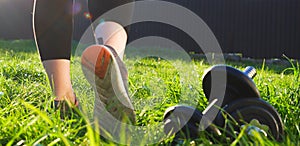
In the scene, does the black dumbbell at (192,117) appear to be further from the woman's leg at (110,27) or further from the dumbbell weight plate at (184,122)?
the woman's leg at (110,27)

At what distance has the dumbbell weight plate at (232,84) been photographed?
1.23 meters

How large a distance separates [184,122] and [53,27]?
0.70 metres

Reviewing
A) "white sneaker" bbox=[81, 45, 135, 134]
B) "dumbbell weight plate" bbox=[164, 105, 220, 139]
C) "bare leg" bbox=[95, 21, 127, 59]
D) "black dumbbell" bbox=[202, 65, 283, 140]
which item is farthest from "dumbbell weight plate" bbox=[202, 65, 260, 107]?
"bare leg" bbox=[95, 21, 127, 59]

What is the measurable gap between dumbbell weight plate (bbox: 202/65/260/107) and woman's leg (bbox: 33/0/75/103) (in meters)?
0.59

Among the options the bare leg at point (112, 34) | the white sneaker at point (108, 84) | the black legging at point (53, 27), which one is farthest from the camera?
the bare leg at point (112, 34)

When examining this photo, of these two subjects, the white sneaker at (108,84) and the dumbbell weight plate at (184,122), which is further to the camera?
the white sneaker at (108,84)

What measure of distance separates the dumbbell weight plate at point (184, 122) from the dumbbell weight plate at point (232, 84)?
122mm

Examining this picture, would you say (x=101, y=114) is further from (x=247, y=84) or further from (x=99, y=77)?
(x=247, y=84)

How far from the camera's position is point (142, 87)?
218 cm

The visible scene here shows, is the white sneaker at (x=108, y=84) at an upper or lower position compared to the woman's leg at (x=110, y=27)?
lower

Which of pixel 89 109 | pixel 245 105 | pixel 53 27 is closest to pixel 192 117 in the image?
pixel 245 105

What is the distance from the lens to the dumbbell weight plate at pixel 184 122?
47.8 inches

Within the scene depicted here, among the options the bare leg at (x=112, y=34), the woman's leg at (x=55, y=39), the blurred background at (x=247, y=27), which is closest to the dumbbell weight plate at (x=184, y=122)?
the woman's leg at (x=55, y=39)

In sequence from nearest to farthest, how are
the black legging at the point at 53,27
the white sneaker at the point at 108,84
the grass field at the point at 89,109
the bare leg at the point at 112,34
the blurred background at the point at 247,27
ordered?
the grass field at the point at 89,109 < the white sneaker at the point at 108,84 < the black legging at the point at 53,27 < the bare leg at the point at 112,34 < the blurred background at the point at 247,27
